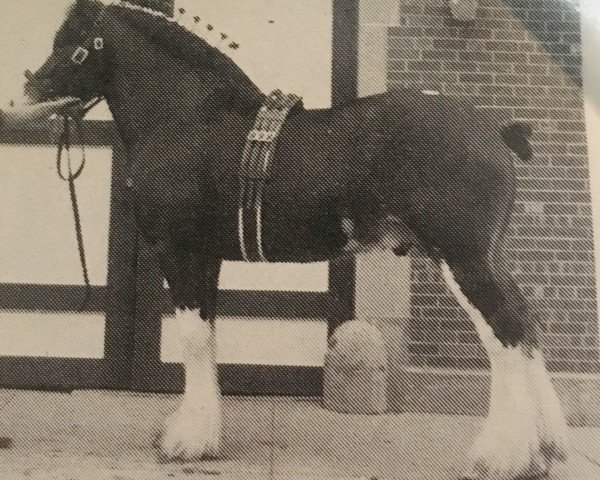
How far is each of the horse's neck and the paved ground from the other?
665 millimetres

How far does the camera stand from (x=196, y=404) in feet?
4.22

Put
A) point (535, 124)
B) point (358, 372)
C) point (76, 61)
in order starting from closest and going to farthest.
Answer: point (76, 61) < point (535, 124) < point (358, 372)

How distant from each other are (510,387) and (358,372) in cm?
62

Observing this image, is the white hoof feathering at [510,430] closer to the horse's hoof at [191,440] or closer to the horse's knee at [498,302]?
the horse's knee at [498,302]

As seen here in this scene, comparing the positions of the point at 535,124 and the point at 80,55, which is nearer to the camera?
the point at 80,55

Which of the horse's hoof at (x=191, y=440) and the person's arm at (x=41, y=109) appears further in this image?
the person's arm at (x=41, y=109)

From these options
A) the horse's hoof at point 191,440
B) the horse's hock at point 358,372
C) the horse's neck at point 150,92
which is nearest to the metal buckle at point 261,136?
the horse's neck at point 150,92

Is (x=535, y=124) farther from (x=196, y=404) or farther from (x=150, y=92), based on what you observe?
(x=196, y=404)

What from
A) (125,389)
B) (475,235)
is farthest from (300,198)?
(125,389)

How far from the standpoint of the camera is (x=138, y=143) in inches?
53.4

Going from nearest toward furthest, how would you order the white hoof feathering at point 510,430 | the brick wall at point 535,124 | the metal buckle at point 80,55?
1. the white hoof feathering at point 510,430
2. the metal buckle at point 80,55
3. the brick wall at point 535,124

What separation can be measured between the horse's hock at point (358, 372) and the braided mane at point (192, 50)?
74 centimetres

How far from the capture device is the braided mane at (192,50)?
1.34m

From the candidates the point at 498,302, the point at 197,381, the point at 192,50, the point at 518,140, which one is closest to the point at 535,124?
the point at 518,140
